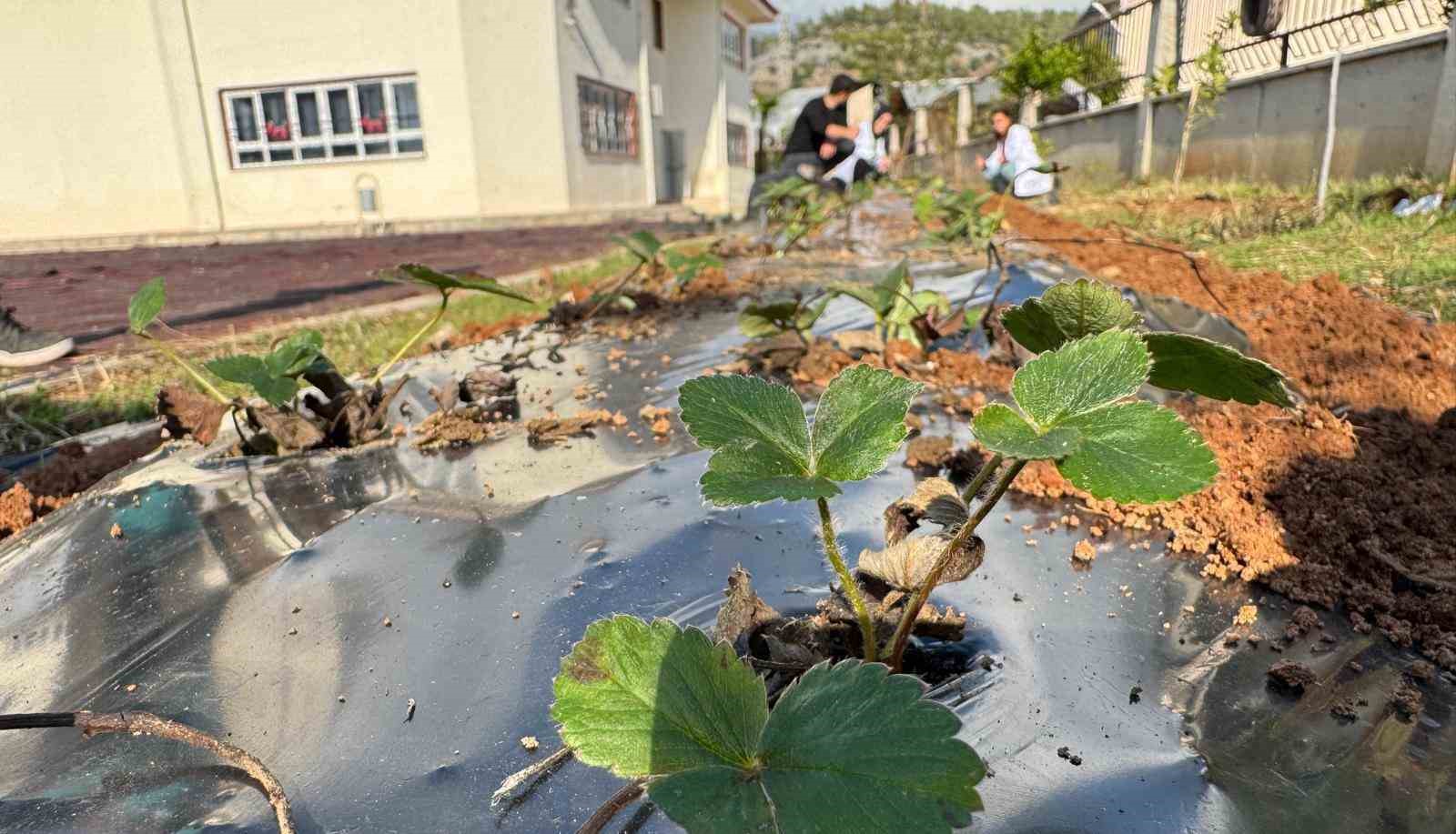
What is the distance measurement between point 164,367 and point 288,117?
993cm

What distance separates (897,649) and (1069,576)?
0.45 m

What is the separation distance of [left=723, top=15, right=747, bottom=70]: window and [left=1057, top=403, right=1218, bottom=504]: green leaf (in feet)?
61.8

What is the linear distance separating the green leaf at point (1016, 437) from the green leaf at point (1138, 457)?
0.06 feet

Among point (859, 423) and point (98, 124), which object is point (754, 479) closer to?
point (859, 423)

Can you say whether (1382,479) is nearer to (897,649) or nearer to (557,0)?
(897,649)

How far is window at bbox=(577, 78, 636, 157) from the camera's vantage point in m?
12.2

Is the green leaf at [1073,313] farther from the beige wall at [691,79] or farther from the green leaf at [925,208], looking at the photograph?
the beige wall at [691,79]

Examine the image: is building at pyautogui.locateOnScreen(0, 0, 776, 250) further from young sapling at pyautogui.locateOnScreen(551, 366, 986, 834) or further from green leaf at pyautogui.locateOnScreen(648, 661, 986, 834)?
green leaf at pyautogui.locateOnScreen(648, 661, 986, 834)

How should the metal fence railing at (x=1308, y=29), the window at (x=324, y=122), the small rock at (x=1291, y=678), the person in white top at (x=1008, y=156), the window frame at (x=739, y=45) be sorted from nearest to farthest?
the small rock at (x=1291, y=678) → the metal fence railing at (x=1308, y=29) → the person in white top at (x=1008, y=156) → the window at (x=324, y=122) → the window frame at (x=739, y=45)

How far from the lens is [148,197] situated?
11750mm

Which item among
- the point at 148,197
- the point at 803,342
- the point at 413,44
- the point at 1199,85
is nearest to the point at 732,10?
the point at 413,44

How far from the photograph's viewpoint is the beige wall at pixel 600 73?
37.3ft

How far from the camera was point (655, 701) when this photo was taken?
57cm

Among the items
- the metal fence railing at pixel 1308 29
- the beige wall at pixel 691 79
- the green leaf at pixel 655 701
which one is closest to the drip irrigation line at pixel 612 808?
the green leaf at pixel 655 701
